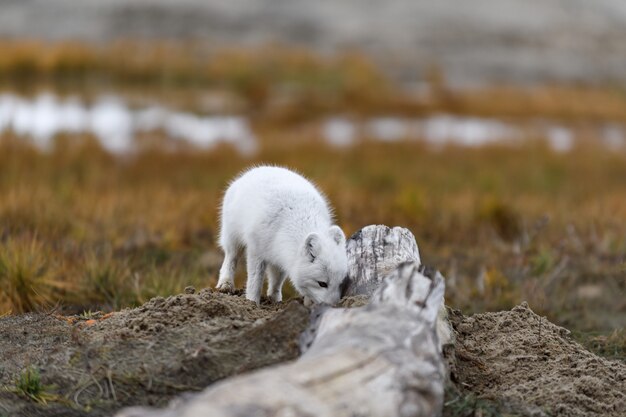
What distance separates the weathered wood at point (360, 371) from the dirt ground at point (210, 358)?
0.41 m

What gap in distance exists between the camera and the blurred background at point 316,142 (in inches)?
335

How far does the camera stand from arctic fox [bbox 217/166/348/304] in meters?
5.74

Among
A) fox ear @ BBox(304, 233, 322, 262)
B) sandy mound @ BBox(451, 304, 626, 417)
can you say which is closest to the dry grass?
sandy mound @ BBox(451, 304, 626, 417)

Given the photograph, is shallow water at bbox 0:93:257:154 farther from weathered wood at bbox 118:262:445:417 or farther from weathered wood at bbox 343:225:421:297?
weathered wood at bbox 118:262:445:417

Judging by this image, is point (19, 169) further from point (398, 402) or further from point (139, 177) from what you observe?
point (398, 402)

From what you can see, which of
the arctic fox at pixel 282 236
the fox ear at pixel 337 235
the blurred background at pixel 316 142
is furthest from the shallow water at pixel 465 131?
the fox ear at pixel 337 235

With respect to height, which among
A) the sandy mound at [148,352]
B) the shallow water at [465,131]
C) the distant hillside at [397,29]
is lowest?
the shallow water at [465,131]

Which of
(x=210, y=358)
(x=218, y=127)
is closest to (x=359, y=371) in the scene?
(x=210, y=358)

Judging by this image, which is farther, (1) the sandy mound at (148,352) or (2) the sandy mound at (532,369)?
(2) the sandy mound at (532,369)

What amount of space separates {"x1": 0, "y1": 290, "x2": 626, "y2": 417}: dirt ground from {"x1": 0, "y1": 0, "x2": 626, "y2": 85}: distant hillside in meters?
24.3

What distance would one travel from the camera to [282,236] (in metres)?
6.13

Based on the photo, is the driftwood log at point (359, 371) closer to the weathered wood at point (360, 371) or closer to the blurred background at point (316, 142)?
the weathered wood at point (360, 371)

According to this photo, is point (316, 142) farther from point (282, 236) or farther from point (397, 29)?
point (397, 29)

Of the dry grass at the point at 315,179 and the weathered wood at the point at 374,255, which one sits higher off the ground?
the weathered wood at the point at 374,255
